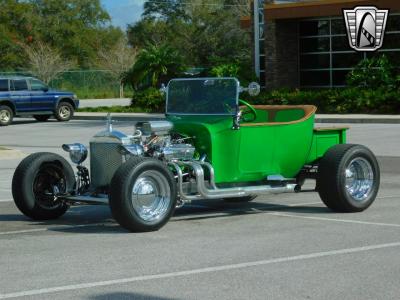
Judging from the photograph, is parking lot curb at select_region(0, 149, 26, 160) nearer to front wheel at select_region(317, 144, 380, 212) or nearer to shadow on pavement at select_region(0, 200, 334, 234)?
shadow on pavement at select_region(0, 200, 334, 234)

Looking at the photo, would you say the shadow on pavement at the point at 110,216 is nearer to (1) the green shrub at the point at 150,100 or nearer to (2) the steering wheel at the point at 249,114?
(2) the steering wheel at the point at 249,114

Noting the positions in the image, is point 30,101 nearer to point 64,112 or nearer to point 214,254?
point 64,112

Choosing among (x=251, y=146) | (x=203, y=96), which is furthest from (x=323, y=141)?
(x=203, y=96)

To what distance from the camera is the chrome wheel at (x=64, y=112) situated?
34594 millimetres

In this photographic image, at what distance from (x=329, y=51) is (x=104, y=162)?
29.7 metres

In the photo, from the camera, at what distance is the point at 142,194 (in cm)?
955

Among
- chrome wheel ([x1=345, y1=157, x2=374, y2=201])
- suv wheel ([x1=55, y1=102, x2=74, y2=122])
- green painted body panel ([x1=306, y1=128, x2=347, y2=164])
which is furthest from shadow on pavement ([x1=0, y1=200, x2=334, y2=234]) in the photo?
suv wheel ([x1=55, y1=102, x2=74, y2=122])

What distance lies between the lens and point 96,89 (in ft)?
218

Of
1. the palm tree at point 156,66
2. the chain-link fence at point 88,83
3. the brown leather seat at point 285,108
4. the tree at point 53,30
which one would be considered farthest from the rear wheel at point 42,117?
the tree at point 53,30

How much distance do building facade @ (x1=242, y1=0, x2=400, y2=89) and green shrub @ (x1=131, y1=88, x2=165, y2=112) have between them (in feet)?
13.5

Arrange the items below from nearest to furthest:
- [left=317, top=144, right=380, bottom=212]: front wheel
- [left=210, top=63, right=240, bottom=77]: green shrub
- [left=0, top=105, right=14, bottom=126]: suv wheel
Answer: [left=317, top=144, right=380, bottom=212]: front wheel
[left=0, top=105, right=14, bottom=126]: suv wheel
[left=210, top=63, right=240, bottom=77]: green shrub

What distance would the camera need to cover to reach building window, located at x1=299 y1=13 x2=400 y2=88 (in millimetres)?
36781

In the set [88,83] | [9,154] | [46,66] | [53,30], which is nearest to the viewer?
[9,154]

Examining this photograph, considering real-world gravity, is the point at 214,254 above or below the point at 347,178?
below
